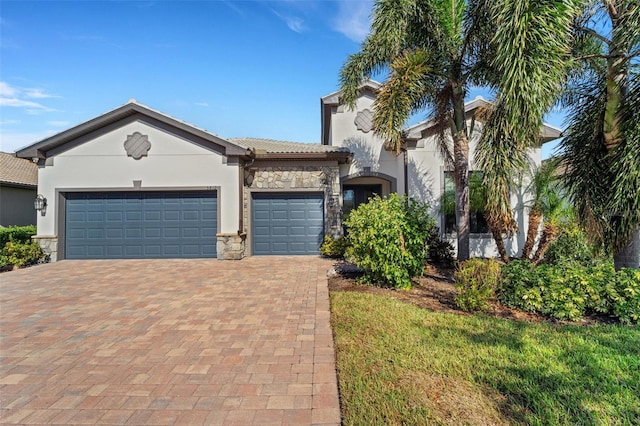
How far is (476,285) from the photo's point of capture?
18.8 ft

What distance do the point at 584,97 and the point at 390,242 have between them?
5465mm

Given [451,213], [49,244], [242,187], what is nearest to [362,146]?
[451,213]

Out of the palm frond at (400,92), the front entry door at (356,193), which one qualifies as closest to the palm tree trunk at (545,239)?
the palm frond at (400,92)

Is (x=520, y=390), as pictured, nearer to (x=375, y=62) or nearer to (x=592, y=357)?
(x=592, y=357)

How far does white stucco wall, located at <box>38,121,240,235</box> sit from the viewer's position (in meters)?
11.4

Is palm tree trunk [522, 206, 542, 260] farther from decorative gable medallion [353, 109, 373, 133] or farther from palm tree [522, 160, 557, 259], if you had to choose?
decorative gable medallion [353, 109, 373, 133]

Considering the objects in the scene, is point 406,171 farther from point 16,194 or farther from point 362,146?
point 16,194

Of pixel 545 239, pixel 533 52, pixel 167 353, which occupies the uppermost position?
pixel 533 52

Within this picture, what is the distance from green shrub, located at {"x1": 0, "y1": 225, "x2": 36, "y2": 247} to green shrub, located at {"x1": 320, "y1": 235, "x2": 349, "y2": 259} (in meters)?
11.5

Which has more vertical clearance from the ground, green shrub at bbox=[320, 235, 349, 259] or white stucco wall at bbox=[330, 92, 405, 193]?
white stucco wall at bbox=[330, 92, 405, 193]

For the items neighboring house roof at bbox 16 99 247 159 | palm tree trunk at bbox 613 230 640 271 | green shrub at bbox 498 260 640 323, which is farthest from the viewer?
neighboring house roof at bbox 16 99 247 159

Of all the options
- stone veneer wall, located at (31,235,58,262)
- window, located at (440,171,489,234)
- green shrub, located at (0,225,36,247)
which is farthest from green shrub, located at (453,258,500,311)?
green shrub, located at (0,225,36,247)

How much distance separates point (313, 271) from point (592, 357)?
20.9 ft

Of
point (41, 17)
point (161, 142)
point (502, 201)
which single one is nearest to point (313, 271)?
point (502, 201)
